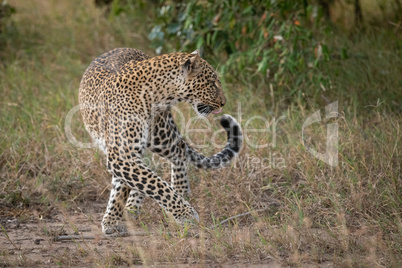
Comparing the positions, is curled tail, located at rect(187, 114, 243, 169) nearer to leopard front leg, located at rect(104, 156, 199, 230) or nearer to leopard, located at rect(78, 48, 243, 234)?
leopard, located at rect(78, 48, 243, 234)

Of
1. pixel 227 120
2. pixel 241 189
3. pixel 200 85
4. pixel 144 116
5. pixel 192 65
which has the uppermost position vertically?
pixel 192 65

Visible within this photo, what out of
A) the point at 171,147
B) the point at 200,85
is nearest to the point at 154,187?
the point at 171,147

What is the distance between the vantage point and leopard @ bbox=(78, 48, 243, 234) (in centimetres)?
435

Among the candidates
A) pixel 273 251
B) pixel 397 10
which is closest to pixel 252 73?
pixel 397 10

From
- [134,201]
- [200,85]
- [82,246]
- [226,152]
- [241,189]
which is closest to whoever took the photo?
[82,246]

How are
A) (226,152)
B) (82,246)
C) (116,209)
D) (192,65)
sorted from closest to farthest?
1. (82,246)
2. (192,65)
3. (116,209)
4. (226,152)

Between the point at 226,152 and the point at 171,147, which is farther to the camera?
the point at 226,152

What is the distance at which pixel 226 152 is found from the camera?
5074 mm

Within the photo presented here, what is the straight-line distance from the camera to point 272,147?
5.59 metres

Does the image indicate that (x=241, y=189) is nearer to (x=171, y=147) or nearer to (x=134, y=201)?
(x=171, y=147)

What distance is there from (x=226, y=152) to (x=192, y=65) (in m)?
1.03

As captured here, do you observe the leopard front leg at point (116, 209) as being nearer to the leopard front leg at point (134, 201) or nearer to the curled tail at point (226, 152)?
the leopard front leg at point (134, 201)

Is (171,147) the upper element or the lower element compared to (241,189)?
upper

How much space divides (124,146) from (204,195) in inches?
40.6
